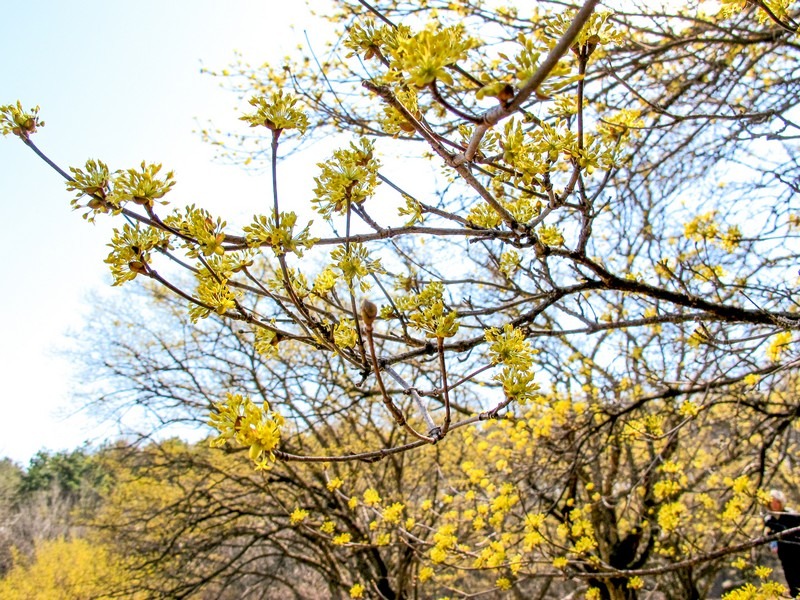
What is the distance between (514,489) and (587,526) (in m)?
0.66

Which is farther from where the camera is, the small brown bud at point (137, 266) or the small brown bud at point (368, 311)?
the small brown bud at point (137, 266)

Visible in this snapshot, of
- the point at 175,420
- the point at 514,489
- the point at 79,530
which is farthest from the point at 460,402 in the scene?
the point at 79,530

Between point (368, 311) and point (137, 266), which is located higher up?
point (137, 266)

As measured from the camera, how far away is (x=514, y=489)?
456 cm

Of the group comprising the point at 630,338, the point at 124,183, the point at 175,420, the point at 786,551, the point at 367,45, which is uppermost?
the point at 630,338

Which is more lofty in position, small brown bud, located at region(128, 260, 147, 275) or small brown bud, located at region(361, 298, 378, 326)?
small brown bud, located at region(128, 260, 147, 275)

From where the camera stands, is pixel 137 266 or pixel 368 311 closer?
pixel 368 311

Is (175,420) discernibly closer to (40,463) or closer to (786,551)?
(786,551)

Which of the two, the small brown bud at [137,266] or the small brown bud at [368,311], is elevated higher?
the small brown bud at [137,266]

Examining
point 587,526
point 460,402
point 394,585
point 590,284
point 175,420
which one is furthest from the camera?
point 460,402

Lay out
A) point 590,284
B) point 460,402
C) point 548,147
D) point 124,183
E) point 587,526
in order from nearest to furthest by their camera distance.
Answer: point 124,183 < point 548,147 < point 590,284 < point 587,526 < point 460,402

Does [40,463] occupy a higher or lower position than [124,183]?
higher

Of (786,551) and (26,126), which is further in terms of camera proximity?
(786,551)

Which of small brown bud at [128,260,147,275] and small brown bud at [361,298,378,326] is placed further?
small brown bud at [128,260,147,275]
